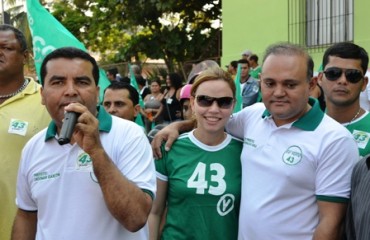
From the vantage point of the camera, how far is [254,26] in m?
13.2

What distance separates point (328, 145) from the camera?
2.93m

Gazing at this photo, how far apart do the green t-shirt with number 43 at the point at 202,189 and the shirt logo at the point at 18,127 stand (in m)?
0.98

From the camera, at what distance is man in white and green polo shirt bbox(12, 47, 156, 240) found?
2.45 meters

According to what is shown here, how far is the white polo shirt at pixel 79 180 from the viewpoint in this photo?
259 centimetres

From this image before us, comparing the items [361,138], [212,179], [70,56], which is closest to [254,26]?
[361,138]

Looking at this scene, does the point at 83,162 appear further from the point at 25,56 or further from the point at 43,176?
the point at 25,56

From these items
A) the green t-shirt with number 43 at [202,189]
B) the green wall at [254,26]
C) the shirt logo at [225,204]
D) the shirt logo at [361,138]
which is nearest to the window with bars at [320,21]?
the green wall at [254,26]

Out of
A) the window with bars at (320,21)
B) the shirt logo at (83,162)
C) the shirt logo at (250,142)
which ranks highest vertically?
the window with bars at (320,21)

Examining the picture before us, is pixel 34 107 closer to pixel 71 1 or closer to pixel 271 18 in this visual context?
pixel 271 18

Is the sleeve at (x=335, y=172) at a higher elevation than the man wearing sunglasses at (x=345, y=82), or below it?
below

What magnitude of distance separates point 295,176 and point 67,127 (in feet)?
4.13

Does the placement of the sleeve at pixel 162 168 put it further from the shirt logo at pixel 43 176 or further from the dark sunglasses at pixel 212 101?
the shirt logo at pixel 43 176

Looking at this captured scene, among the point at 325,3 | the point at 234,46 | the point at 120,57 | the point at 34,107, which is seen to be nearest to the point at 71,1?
the point at 120,57

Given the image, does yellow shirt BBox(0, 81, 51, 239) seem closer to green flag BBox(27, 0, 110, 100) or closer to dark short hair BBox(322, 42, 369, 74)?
green flag BBox(27, 0, 110, 100)
